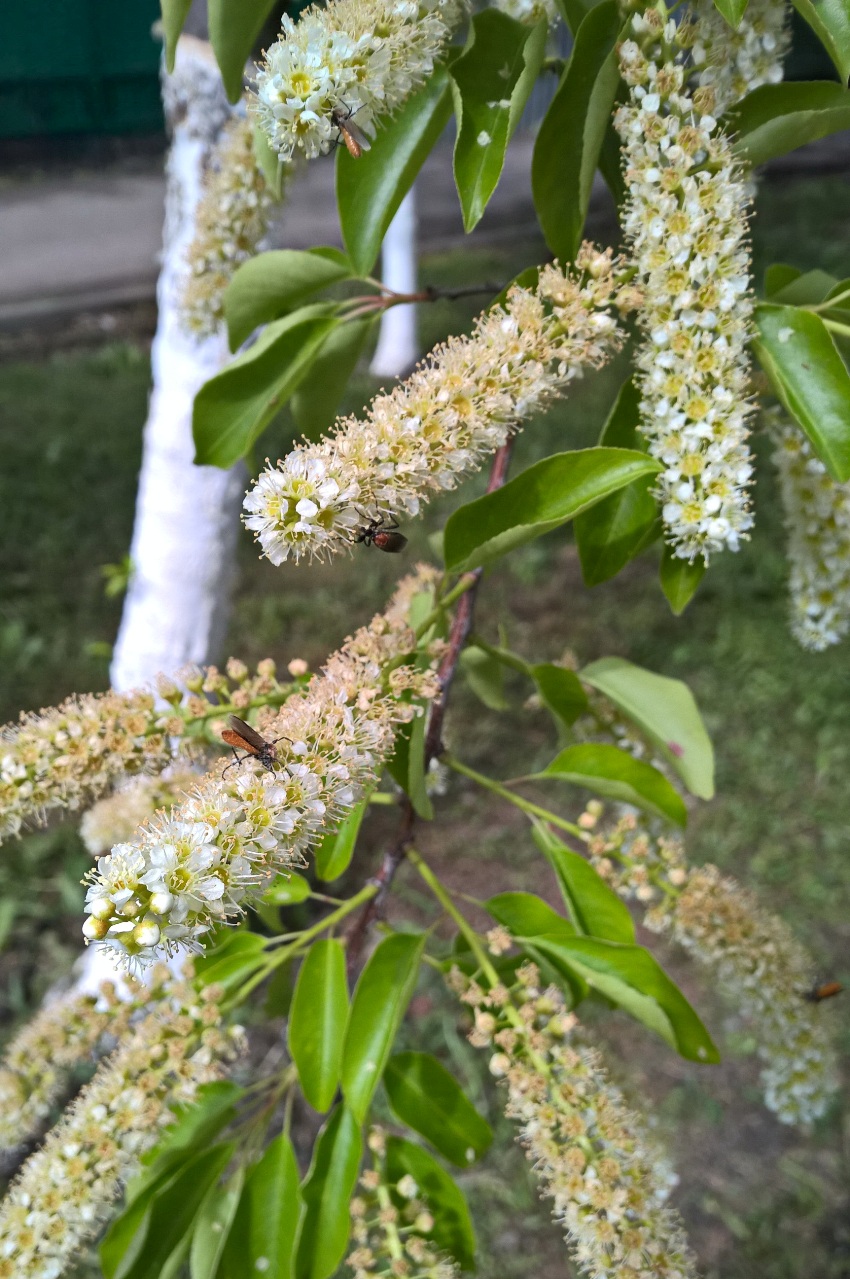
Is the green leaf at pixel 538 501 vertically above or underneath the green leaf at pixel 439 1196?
above

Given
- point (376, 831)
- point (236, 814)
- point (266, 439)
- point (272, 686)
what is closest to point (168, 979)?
point (272, 686)

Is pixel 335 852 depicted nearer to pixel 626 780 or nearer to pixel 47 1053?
pixel 626 780

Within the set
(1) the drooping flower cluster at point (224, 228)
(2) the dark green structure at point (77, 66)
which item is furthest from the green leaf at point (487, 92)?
(2) the dark green structure at point (77, 66)

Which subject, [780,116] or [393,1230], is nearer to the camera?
[780,116]

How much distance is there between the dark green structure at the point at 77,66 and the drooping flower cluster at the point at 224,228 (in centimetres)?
684

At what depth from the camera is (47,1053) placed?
958 mm

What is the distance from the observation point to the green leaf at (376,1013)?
Answer: 0.76 meters

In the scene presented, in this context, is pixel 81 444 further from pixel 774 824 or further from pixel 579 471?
pixel 579 471

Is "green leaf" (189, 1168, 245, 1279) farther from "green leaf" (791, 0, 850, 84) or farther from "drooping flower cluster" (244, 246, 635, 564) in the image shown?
"green leaf" (791, 0, 850, 84)

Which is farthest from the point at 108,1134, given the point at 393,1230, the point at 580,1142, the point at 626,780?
the point at 626,780

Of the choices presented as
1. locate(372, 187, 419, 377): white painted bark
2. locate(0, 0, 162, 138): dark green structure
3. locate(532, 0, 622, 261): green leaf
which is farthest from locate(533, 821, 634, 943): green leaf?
locate(0, 0, 162, 138): dark green structure

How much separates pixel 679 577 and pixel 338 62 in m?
0.39

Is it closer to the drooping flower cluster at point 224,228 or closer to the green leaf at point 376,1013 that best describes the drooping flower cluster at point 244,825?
the green leaf at point 376,1013

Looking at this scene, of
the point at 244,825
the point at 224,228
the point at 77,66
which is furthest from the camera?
the point at 77,66
